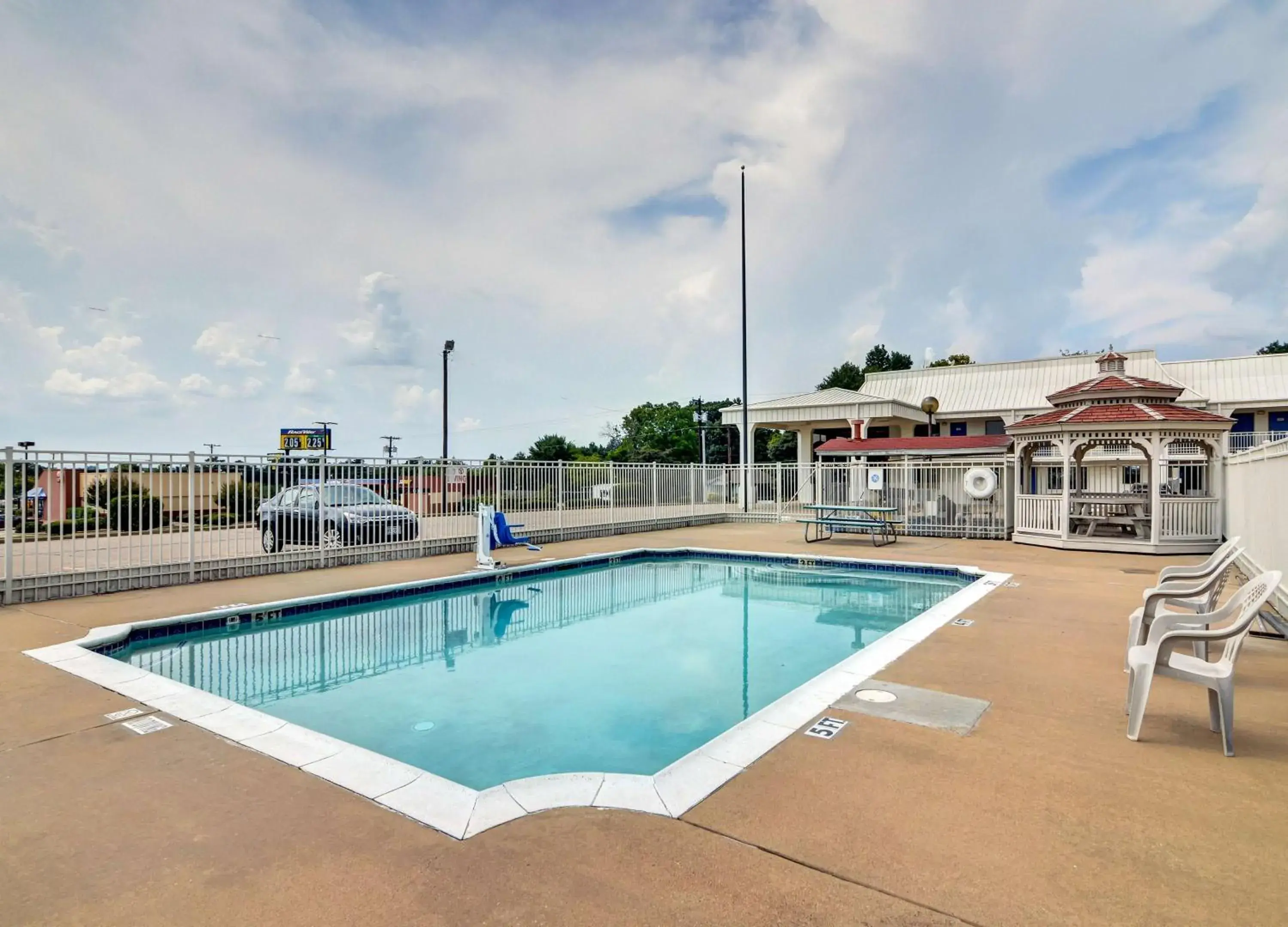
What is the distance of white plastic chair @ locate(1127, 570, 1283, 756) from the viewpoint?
Result: 365 cm

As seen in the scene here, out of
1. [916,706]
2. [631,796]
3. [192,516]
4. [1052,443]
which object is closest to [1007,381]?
[1052,443]

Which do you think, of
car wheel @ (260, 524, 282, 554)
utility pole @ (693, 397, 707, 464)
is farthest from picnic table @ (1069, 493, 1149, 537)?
utility pole @ (693, 397, 707, 464)

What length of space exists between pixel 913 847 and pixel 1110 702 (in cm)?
270

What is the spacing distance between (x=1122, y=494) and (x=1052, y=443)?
2602 mm

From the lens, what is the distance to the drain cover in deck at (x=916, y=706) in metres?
4.20

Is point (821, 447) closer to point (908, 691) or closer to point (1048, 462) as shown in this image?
point (1048, 462)

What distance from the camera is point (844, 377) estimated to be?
5478cm

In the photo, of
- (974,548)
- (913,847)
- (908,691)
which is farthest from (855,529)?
(913,847)

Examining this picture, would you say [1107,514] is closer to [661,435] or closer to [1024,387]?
[1024,387]

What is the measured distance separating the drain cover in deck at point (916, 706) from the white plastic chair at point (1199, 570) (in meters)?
2.62

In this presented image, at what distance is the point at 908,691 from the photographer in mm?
4805

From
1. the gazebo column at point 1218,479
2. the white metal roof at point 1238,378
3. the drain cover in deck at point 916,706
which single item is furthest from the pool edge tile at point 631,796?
the white metal roof at point 1238,378

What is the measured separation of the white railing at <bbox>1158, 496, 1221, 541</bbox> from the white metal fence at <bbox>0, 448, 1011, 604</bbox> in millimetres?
3240

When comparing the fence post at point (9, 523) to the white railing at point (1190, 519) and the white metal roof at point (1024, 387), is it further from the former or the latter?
the white metal roof at point (1024, 387)
